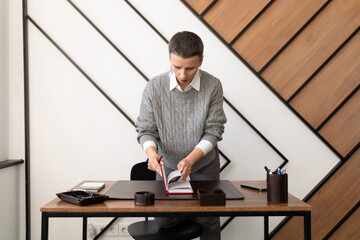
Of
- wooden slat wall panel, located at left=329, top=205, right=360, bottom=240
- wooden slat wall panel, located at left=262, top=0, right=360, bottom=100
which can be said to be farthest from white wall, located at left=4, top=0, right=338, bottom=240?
wooden slat wall panel, located at left=329, top=205, right=360, bottom=240

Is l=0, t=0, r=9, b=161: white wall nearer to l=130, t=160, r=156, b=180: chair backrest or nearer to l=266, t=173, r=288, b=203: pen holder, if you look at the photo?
l=130, t=160, r=156, b=180: chair backrest

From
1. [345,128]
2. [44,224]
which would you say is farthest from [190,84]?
[345,128]

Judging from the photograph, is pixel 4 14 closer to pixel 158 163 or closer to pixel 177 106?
pixel 177 106

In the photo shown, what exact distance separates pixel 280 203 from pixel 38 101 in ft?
6.32

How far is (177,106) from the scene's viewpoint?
1.93 metres

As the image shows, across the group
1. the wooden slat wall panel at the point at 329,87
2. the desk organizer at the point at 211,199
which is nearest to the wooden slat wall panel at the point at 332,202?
the wooden slat wall panel at the point at 329,87

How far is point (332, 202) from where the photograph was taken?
2.78 m

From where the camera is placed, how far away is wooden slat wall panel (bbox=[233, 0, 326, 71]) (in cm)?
276

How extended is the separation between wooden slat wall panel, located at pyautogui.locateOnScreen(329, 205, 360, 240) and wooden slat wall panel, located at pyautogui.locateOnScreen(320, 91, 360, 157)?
0.45 metres

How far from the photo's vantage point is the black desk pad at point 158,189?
155 centimetres

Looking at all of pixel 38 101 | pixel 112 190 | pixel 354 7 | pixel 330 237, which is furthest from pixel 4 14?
pixel 330 237

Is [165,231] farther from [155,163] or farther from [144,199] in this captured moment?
[144,199]

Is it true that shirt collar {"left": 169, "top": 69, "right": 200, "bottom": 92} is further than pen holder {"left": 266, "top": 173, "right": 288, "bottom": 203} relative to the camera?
Yes

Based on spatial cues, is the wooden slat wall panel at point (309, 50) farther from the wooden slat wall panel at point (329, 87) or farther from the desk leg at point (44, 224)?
the desk leg at point (44, 224)
